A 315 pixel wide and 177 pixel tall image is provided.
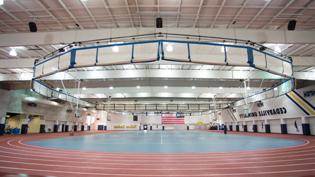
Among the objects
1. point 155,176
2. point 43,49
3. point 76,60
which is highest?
point 43,49

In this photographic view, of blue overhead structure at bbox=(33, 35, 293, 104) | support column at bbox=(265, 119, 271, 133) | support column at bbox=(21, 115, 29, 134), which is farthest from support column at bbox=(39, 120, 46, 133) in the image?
support column at bbox=(265, 119, 271, 133)

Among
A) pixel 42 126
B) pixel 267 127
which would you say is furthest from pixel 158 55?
pixel 42 126

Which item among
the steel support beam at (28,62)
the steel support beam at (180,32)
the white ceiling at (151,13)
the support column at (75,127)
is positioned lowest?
the support column at (75,127)

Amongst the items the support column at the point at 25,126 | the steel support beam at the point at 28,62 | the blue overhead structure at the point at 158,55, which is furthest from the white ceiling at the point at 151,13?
the support column at the point at 25,126

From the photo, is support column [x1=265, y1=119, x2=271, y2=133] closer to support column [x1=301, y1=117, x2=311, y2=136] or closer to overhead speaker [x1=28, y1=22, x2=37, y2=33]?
support column [x1=301, y1=117, x2=311, y2=136]

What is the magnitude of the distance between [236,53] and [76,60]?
7.17m

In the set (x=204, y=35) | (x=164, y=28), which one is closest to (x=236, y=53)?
(x=204, y=35)

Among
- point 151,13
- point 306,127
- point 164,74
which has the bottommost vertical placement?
point 306,127

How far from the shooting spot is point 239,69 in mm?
16047

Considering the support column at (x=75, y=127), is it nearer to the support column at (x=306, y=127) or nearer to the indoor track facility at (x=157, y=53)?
the indoor track facility at (x=157, y=53)

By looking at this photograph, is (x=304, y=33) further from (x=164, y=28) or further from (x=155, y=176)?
(x=155, y=176)

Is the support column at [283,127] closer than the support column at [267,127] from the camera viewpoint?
Yes

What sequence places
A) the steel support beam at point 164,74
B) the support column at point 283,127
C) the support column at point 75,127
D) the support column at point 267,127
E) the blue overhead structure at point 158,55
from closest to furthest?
1. the blue overhead structure at point 158,55
2. the steel support beam at point 164,74
3. the support column at point 283,127
4. the support column at point 267,127
5. the support column at point 75,127

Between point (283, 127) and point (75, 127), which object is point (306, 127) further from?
point (75, 127)
